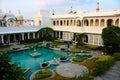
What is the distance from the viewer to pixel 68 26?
33.5 metres

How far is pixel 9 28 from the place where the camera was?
3125cm

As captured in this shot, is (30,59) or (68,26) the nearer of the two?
(30,59)

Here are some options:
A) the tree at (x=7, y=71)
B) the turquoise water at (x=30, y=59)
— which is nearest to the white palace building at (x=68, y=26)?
the turquoise water at (x=30, y=59)

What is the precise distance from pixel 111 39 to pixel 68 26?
1553 centimetres

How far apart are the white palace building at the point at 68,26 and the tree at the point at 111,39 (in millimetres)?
6826

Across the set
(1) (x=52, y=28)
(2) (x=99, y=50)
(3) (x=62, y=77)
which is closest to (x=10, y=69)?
(3) (x=62, y=77)

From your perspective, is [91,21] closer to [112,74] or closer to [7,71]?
[112,74]

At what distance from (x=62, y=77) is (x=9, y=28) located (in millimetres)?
21751

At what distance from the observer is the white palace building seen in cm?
2772

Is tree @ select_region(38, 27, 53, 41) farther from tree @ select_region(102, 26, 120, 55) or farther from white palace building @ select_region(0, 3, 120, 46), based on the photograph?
tree @ select_region(102, 26, 120, 55)

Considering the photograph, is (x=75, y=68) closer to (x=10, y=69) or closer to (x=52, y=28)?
(x=10, y=69)

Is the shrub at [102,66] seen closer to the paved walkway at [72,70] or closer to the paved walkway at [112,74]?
the paved walkway at [112,74]

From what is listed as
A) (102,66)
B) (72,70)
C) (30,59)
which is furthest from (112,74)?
(30,59)

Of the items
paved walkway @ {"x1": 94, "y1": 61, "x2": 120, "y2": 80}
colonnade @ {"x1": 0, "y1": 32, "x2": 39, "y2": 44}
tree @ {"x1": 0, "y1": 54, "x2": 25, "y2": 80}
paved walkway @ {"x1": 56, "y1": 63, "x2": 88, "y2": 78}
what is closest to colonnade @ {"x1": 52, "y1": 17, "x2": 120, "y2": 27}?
colonnade @ {"x1": 0, "y1": 32, "x2": 39, "y2": 44}
